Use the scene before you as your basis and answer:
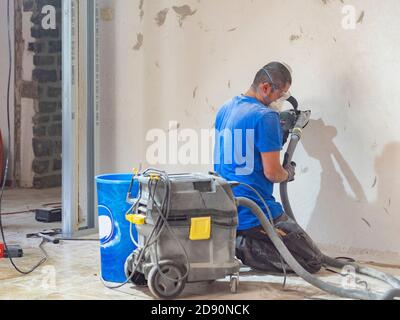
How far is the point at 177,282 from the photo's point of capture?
2.99 m

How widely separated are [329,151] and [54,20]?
3.83m

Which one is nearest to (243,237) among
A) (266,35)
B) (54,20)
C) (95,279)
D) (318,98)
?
(95,279)

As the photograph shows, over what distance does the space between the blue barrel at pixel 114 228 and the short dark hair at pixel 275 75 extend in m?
0.93

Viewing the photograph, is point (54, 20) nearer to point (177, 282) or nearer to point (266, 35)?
point (266, 35)

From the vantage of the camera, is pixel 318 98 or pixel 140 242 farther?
pixel 318 98

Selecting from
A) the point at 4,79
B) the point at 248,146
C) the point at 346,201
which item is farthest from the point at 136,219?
the point at 4,79

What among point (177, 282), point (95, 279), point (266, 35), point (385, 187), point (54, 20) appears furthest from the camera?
point (54, 20)

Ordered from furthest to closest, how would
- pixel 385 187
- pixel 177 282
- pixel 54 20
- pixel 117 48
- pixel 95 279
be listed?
pixel 54 20, pixel 117 48, pixel 385 187, pixel 95 279, pixel 177 282

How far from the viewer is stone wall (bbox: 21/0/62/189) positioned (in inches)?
275

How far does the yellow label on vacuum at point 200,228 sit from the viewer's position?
2992 mm

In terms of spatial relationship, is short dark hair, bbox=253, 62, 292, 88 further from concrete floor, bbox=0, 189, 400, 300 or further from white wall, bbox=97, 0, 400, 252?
concrete floor, bbox=0, 189, 400, 300

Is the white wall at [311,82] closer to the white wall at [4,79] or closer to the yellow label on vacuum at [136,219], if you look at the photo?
the yellow label on vacuum at [136,219]

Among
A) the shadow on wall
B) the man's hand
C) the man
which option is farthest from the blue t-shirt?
the shadow on wall

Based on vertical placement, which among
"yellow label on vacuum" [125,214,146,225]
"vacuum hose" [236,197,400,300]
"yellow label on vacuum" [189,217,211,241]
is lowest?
"vacuum hose" [236,197,400,300]
